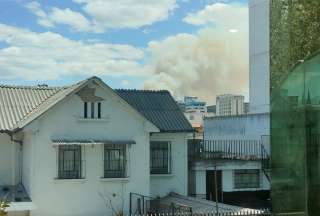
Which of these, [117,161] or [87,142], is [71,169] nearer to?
[87,142]

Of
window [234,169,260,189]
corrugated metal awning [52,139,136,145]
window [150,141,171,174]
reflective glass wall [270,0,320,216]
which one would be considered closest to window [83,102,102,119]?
corrugated metal awning [52,139,136,145]

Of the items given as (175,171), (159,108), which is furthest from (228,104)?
(175,171)

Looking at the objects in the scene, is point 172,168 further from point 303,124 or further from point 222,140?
point 303,124

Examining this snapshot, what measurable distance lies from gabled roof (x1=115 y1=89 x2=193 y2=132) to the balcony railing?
2325mm

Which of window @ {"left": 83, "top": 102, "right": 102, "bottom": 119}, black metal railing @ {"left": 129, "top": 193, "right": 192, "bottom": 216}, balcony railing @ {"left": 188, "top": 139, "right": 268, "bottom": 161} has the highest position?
window @ {"left": 83, "top": 102, "right": 102, "bottom": 119}

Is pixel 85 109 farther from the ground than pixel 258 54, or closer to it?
closer to it

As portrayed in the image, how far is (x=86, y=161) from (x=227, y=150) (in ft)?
50.4

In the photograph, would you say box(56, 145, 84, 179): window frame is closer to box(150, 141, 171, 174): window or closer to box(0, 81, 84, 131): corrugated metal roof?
box(0, 81, 84, 131): corrugated metal roof

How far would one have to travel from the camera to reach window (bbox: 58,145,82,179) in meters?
24.0

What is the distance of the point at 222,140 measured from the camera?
40281mm

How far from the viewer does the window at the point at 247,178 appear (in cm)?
3025

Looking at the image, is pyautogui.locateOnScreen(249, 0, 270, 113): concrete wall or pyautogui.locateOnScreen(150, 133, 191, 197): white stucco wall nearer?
pyautogui.locateOnScreen(150, 133, 191, 197): white stucco wall

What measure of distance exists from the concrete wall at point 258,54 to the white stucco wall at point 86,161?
2501 centimetres

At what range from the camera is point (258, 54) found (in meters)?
50.8
